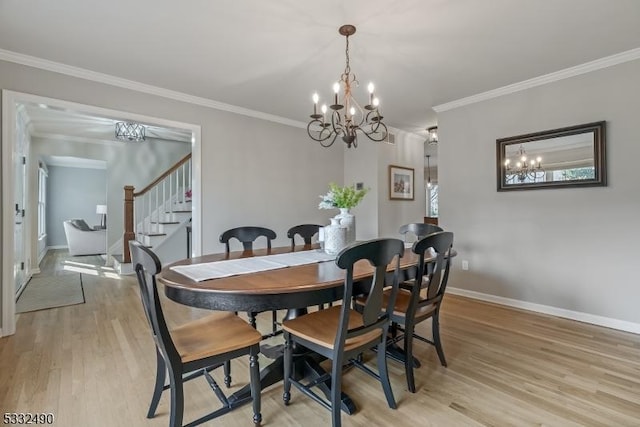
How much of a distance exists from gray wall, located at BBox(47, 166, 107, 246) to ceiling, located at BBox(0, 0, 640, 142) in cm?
713

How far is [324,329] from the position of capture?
1631 mm

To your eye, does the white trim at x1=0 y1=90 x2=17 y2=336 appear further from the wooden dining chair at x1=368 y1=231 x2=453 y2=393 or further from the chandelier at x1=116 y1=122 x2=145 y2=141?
the wooden dining chair at x1=368 y1=231 x2=453 y2=393

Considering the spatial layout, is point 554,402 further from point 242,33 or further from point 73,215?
point 73,215

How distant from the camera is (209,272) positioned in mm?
1661

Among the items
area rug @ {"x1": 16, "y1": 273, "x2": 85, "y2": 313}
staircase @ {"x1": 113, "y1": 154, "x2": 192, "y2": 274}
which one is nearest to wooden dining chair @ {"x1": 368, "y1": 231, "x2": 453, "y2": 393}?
area rug @ {"x1": 16, "y1": 273, "x2": 85, "y2": 313}

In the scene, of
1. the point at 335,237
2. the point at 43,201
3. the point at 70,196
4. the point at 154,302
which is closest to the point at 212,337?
the point at 154,302

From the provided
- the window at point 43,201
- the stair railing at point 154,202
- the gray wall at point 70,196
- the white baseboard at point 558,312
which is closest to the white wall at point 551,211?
the white baseboard at point 558,312

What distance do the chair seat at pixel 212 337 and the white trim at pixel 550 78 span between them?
359 cm

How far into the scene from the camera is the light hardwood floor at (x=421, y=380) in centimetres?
161

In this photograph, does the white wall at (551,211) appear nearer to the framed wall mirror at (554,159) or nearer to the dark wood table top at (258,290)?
the framed wall mirror at (554,159)

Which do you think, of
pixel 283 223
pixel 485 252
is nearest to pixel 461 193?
pixel 485 252

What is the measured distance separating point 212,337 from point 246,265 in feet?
1.54

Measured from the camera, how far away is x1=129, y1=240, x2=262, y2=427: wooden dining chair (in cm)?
131

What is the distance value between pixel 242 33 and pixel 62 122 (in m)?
4.42
